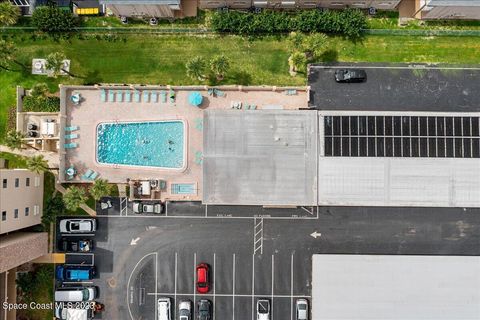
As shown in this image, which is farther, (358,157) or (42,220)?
(42,220)

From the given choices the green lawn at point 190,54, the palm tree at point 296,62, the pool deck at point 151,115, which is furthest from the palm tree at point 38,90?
the palm tree at point 296,62

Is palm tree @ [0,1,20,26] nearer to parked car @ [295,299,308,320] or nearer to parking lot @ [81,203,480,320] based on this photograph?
parking lot @ [81,203,480,320]

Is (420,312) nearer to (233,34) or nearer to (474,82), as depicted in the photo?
(474,82)

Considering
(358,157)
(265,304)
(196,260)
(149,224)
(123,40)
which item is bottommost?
(265,304)

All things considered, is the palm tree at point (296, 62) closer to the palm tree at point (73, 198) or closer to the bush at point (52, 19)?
the bush at point (52, 19)

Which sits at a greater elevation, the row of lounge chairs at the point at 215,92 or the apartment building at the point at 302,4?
the apartment building at the point at 302,4

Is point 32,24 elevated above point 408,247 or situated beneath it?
elevated above

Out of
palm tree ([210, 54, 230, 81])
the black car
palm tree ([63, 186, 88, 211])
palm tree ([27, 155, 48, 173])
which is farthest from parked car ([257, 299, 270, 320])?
palm tree ([27, 155, 48, 173])

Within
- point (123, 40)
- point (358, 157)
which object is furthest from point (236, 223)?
point (123, 40)
